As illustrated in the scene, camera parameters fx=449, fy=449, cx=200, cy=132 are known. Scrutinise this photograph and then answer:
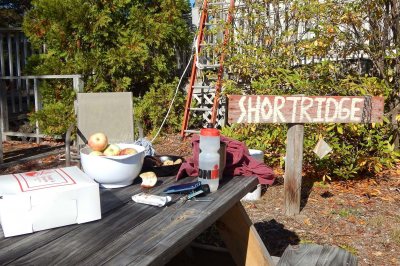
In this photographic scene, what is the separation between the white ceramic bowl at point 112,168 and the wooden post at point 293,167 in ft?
6.33

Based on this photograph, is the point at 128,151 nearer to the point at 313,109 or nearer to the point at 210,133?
the point at 210,133

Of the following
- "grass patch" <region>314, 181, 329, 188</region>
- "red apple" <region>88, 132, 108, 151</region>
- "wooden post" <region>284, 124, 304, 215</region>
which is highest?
"red apple" <region>88, 132, 108, 151</region>

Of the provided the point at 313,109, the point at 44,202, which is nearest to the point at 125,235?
the point at 44,202

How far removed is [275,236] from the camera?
354 centimetres

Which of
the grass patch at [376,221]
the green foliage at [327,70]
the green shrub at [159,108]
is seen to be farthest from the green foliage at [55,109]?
the grass patch at [376,221]

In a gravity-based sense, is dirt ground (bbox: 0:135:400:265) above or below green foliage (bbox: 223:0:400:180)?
below

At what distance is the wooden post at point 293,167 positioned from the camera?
12.1 feet

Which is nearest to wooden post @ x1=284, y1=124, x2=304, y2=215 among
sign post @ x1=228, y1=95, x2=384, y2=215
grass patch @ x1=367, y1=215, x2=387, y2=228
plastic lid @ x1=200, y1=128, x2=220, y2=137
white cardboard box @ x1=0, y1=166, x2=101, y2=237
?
sign post @ x1=228, y1=95, x2=384, y2=215

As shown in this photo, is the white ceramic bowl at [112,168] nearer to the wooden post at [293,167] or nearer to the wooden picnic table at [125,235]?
the wooden picnic table at [125,235]

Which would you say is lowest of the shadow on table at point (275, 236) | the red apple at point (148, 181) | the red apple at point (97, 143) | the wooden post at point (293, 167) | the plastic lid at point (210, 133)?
the shadow on table at point (275, 236)

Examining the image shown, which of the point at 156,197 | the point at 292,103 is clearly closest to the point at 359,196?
the point at 292,103

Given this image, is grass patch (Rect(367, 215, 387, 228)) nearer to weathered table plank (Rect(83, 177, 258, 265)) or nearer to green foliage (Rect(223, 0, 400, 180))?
green foliage (Rect(223, 0, 400, 180))

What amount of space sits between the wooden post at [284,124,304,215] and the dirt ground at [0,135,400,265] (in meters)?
0.11

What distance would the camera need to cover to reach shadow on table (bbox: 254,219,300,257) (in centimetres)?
335
